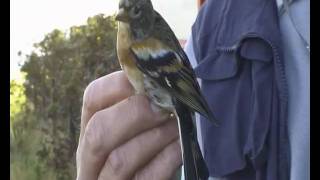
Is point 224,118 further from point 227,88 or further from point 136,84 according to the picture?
point 136,84

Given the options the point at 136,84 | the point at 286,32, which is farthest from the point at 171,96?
the point at 286,32

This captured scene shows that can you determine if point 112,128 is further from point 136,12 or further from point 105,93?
point 136,12

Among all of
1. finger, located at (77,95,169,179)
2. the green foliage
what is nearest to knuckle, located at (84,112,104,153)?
finger, located at (77,95,169,179)

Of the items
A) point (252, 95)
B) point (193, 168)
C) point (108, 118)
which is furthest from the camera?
point (252, 95)

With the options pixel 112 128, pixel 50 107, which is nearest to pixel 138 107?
pixel 112 128

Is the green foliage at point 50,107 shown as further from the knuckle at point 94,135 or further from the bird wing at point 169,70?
the bird wing at point 169,70

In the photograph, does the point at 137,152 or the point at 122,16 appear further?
the point at 137,152

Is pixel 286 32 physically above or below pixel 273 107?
above
